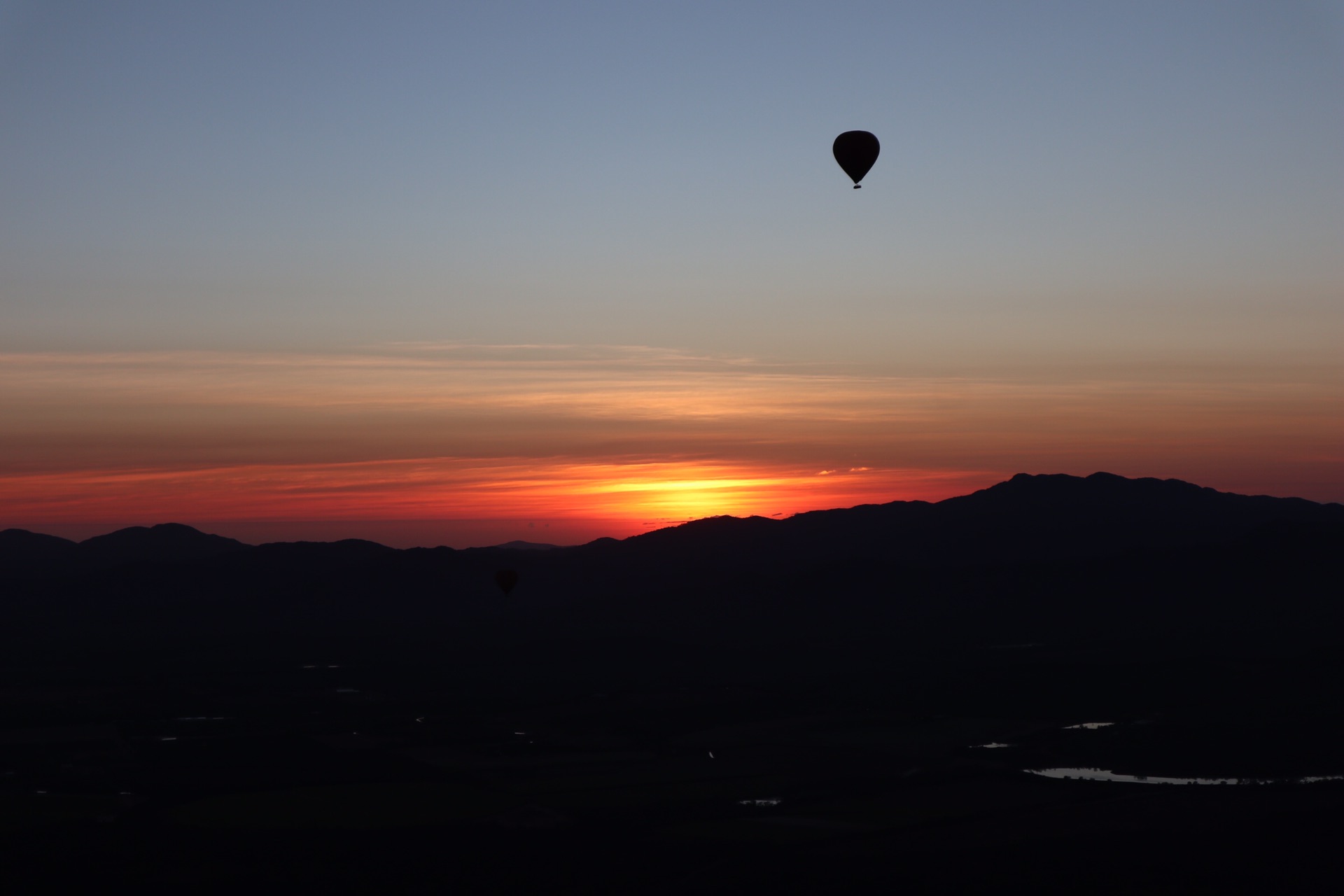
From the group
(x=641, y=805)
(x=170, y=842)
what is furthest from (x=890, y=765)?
(x=170, y=842)

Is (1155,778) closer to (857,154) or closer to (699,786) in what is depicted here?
(699,786)

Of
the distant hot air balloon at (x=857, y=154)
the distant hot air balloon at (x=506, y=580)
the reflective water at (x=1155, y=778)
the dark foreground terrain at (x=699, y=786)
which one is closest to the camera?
the dark foreground terrain at (x=699, y=786)

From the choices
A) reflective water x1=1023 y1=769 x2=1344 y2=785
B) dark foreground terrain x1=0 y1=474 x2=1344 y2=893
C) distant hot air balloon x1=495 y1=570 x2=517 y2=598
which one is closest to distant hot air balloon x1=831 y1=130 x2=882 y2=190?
dark foreground terrain x1=0 y1=474 x2=1344 y2=893

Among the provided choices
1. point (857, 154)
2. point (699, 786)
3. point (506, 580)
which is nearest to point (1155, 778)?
point (699, 786)

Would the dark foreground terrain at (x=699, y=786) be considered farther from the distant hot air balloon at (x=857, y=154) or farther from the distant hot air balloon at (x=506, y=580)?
the distant hot air balloon at (x=857, y=154)

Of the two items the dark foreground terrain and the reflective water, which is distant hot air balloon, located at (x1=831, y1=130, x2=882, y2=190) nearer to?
the dark foreground terrain

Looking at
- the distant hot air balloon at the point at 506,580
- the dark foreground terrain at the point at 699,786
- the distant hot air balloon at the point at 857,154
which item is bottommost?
the dark foreground terrain at the point at 699,786

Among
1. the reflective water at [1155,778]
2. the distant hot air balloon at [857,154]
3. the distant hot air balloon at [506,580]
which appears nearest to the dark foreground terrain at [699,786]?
the reflective water at [1155,778]
